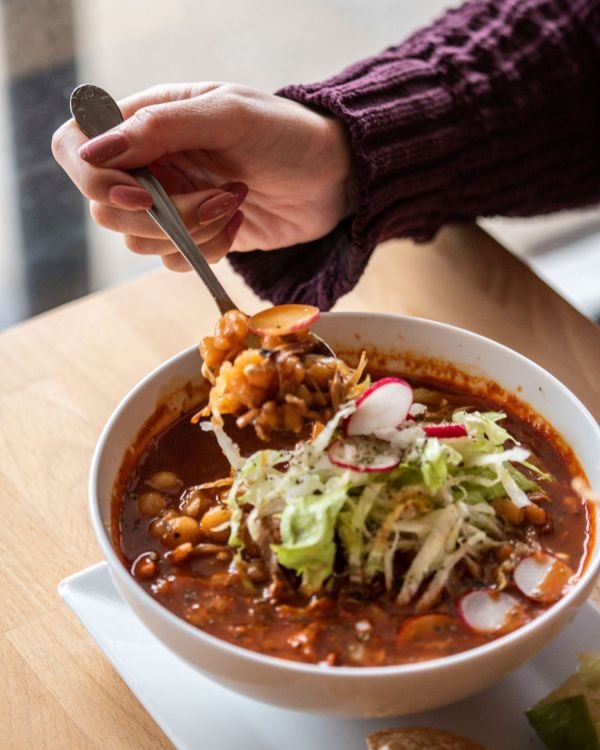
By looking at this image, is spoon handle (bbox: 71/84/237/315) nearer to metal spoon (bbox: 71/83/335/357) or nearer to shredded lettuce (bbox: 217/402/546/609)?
metal spoon (bbox: 71/83/335/357)

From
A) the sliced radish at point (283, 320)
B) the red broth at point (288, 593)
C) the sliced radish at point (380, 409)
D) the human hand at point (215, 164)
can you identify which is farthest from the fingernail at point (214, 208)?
the sliced radish at point (380, 409)

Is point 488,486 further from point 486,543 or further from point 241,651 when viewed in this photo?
point 241,651

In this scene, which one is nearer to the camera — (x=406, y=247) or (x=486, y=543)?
(x=486, y=543)

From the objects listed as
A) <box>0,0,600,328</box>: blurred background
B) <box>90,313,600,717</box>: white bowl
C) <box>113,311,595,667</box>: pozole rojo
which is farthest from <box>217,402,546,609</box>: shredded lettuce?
<box>0,0,600,328</box>: blurred background

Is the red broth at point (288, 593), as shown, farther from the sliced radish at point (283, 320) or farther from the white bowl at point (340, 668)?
the sliced radish at point (283, 320)

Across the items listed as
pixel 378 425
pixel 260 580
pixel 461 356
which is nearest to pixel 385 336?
pixel 461 356
